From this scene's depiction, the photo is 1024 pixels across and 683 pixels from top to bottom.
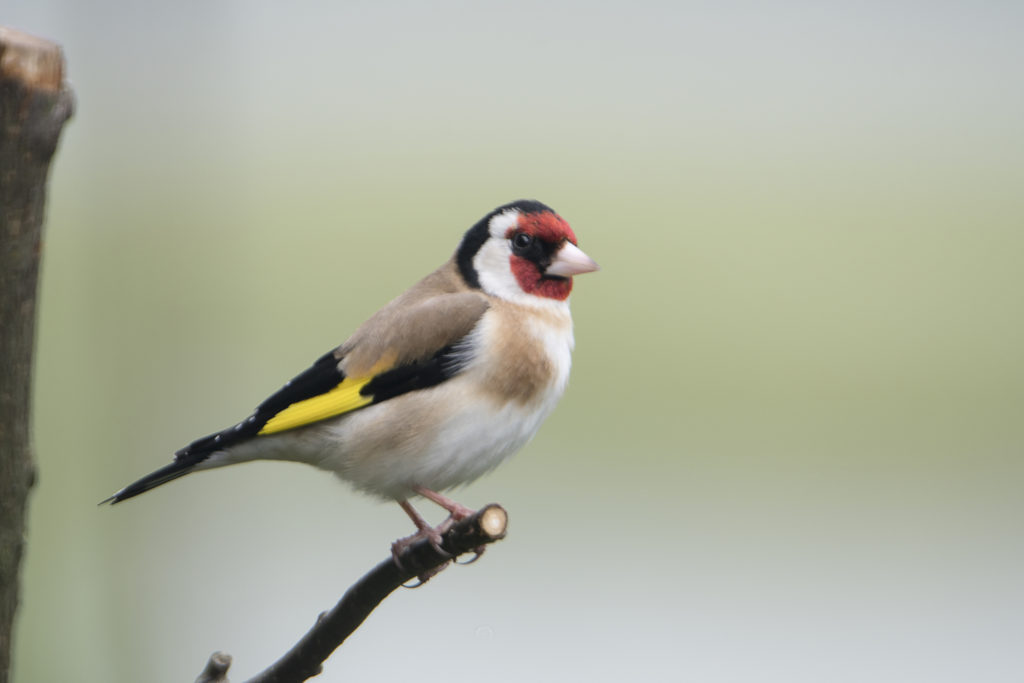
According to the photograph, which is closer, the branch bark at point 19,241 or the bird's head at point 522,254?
the branch bark at point 19,241

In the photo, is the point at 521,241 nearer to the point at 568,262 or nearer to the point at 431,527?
the point at 568,262

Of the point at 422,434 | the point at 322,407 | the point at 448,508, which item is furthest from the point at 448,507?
the point at 322,407

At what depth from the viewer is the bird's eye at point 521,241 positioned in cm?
207

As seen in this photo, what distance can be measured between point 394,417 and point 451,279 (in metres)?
0.38

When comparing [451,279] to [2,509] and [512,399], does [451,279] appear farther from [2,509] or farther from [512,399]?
[2,509]

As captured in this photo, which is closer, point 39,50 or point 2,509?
point 39,50

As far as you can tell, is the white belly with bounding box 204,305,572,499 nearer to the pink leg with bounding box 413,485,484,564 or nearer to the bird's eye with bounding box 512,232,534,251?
the pink leg with bounding box 413,485,484,564

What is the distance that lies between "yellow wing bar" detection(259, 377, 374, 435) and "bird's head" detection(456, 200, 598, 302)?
35 centimetres

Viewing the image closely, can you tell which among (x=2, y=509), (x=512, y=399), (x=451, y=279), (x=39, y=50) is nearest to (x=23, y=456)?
(x=2, y=509)

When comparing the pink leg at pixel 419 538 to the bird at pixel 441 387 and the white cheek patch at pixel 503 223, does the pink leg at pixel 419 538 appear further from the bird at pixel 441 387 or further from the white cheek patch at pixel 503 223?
the white cheek patch at pixel 503 223

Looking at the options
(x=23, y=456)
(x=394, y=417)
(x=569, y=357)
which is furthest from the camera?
(x=569, y=357)

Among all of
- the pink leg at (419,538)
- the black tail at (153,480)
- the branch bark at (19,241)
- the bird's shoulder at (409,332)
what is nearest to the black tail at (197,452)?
the black tail at (153,480)

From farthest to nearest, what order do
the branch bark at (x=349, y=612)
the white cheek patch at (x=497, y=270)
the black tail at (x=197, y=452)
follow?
the white cheek patch at (x=497, y=270)
the black tail at (x=197, y=452)
the branch bark at (x=349, y=612)

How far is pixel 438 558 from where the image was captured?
174 cm
